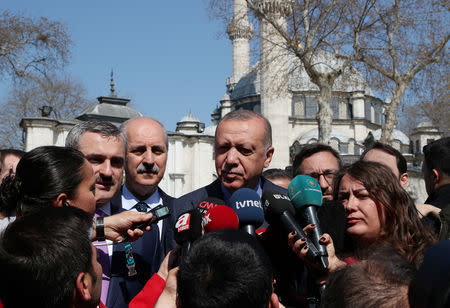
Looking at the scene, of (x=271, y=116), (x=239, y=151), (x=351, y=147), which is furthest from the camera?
(x=351, y=147)

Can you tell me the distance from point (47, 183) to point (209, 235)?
1086mm

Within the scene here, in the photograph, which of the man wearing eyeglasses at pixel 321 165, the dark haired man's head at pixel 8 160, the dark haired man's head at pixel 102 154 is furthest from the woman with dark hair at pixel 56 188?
the dark haired man's head at pixel 8 160

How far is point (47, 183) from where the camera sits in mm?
2668

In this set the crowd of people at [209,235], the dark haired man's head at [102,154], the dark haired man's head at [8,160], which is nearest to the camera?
the crowd of people at [209,235]

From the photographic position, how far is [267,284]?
194 cm

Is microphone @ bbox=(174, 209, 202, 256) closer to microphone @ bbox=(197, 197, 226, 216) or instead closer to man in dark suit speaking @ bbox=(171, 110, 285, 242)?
microphone @ bbox=(197, 197, 226, 216)

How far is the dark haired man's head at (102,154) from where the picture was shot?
A: 332 centimetres

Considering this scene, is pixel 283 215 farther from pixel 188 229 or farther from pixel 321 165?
pixel 321 165

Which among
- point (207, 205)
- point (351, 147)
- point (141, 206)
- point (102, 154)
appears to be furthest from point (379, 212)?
point (351, 147)

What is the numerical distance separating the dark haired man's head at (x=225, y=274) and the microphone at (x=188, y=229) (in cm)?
32

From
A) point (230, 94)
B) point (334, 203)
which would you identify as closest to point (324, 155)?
point (334, 203)

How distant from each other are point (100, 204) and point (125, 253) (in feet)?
1.21

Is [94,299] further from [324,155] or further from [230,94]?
[230,94]

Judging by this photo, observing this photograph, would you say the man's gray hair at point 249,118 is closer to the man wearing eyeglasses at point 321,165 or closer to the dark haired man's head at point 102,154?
the dark haired man's head at point 102,154
